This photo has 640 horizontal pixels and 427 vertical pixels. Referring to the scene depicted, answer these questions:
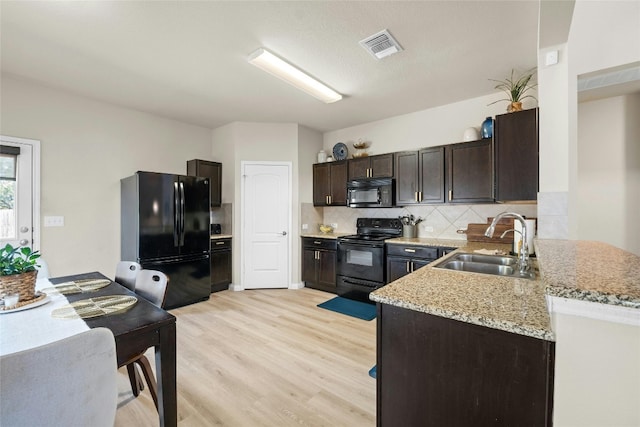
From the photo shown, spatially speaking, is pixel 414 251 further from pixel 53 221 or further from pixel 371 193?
pixel 53 221

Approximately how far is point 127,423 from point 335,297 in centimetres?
280

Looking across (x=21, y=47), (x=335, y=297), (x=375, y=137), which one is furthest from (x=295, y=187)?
(x=21, y=47)

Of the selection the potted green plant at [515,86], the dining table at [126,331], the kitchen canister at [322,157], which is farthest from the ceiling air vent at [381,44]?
the dining table at [126,331]

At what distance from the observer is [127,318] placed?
4.40 ft

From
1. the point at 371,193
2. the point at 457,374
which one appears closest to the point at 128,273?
Answer: the point at 457,374

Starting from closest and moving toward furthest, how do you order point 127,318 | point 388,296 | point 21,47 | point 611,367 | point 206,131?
point 611,367 → point 388,296 → point 127,318 → point 21,47 → point 206,131

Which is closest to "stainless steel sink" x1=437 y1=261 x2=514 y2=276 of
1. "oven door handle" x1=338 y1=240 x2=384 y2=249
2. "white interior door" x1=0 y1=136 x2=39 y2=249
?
"oven door handle" x1=338 y1=240 x2=384 y2=249

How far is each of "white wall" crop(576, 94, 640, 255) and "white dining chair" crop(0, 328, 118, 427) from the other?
4.62m

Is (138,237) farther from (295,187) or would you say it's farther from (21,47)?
(295,187)

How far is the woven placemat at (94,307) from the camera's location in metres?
1.35

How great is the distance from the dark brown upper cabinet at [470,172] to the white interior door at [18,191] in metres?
4.93

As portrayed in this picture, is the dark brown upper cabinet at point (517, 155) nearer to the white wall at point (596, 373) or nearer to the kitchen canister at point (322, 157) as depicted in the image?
the white wall at point (596, 373)

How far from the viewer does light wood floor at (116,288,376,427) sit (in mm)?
1745

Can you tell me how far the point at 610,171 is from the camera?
10.5 ft
